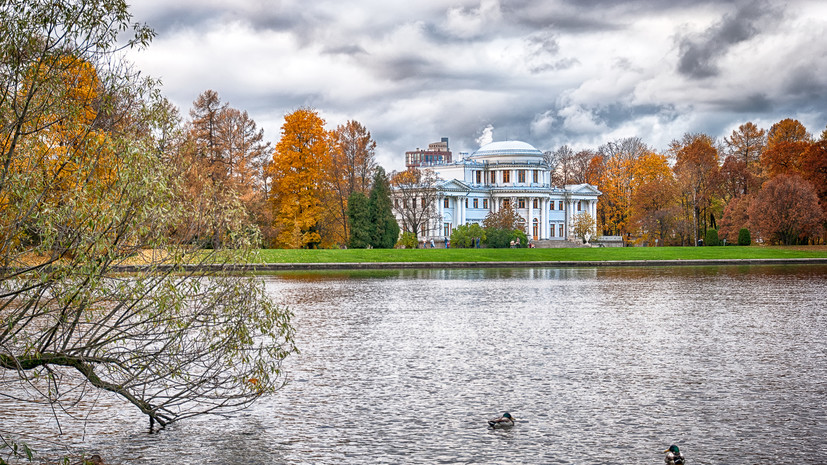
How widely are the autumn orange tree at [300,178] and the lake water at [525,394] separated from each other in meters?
39.7

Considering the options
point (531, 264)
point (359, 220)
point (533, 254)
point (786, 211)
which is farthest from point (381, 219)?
point (786, 211)

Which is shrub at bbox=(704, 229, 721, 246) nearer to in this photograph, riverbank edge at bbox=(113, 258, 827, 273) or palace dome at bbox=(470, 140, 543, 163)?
riverbank edge at bbox=(113, 258, 827, 273)

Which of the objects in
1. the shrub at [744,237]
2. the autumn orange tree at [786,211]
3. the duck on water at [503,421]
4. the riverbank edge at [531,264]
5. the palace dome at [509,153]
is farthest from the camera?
the palace dome at [509,153]

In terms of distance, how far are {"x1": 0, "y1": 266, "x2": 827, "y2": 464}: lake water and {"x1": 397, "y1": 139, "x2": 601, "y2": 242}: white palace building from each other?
84.5 metres

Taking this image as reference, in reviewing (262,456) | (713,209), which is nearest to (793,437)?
(262,456)

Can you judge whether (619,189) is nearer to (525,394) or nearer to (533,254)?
(533,254)

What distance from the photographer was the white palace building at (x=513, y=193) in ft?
362

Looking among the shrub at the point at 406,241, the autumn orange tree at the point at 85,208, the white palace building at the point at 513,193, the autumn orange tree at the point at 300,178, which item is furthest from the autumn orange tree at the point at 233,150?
the autumn orange tree at the point at 85,208

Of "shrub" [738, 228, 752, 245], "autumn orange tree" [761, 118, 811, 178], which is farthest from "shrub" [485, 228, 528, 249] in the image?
"autumn orange tree" [761, 118, 811, 178]

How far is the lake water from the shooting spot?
10.1 meters

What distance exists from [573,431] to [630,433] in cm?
69

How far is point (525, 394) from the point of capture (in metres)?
13.0

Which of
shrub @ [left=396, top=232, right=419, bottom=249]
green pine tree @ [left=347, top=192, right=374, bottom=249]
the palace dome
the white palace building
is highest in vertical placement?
the palace dome

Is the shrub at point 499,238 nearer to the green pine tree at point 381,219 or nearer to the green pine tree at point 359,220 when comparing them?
the green pine tree at point 381,219
